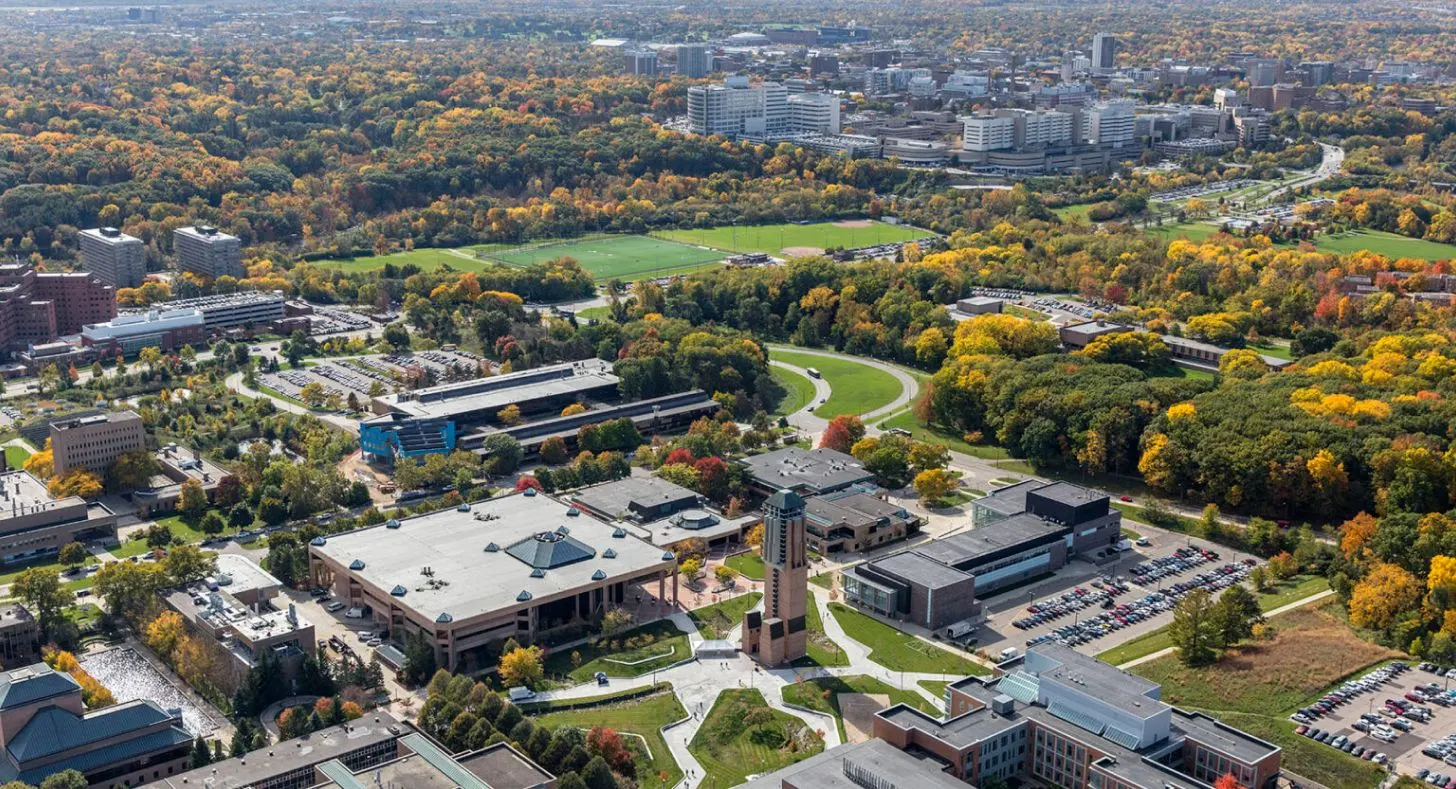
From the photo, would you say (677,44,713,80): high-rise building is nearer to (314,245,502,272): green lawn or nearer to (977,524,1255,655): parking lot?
(314,245,502,272): green lawn

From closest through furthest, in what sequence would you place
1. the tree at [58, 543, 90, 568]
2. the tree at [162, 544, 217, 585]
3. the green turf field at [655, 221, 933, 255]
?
the tree at [162, 544, 217, 585]
the tree at [58, 543, 90, 568]
the green turf field at [655, 221, 933, 255]

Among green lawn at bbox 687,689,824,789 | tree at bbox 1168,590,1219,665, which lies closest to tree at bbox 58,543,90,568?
green lawn at bbox 687,689,824,789

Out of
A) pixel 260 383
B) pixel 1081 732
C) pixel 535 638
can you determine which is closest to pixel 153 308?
pixel 260 383

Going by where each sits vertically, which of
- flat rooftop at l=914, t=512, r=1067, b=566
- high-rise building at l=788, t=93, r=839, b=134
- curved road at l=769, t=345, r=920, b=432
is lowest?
curved road at l=769, t=345, r=920, b=432

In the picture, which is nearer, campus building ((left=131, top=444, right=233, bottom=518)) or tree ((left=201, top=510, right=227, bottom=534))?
tree ((left=201, top=510, right=227, bottom=534))

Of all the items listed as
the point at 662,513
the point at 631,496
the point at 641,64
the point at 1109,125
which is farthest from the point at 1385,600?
the point at 641,64

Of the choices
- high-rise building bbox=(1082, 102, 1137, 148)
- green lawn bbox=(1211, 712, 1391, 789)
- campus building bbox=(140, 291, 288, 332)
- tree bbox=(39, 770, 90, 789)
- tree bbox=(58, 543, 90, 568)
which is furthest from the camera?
high-rise building bbox=(1082, 102, 1137, 148)

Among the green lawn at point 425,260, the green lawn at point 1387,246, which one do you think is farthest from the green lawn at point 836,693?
the green lawn at point 1387,246
